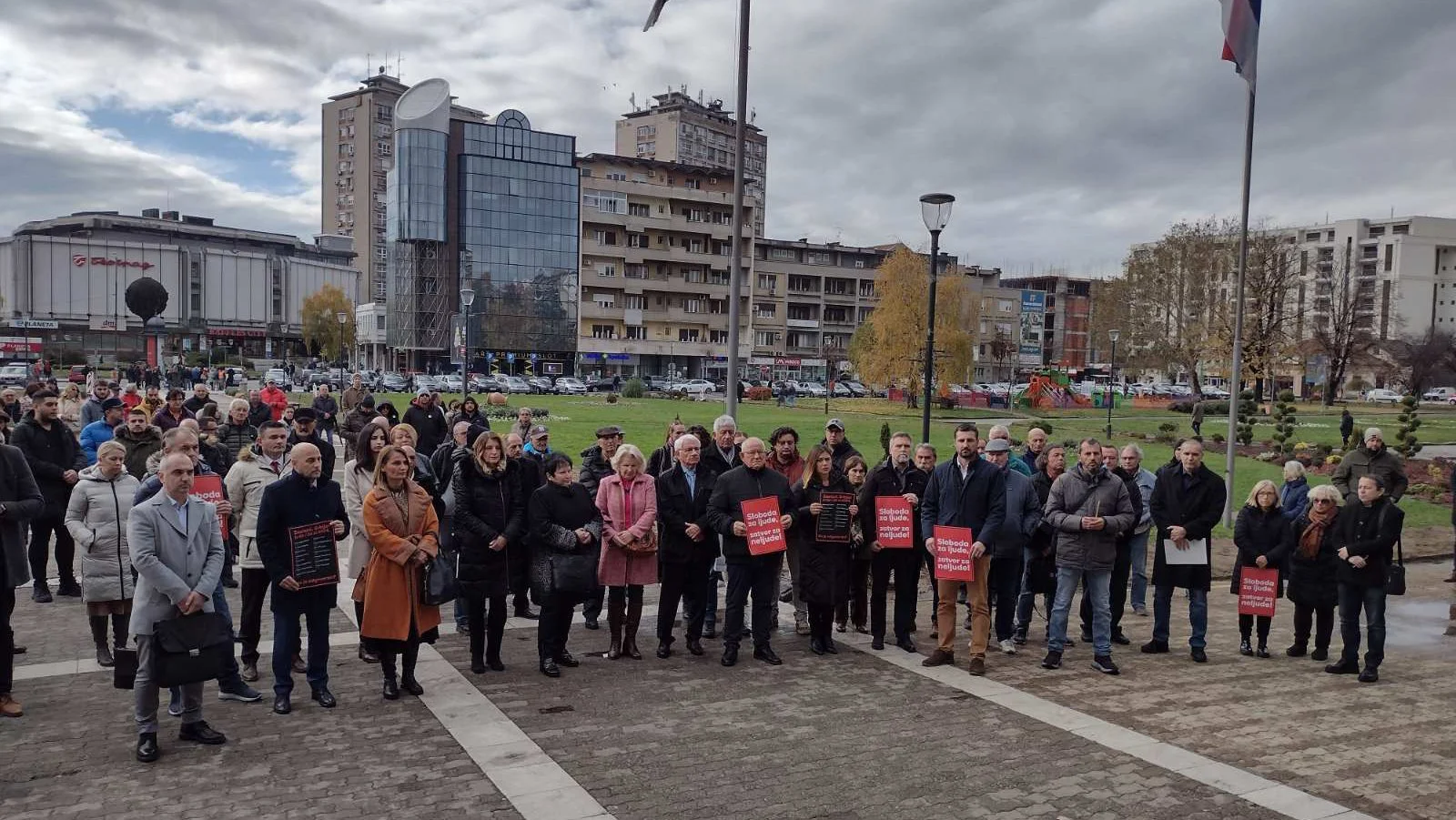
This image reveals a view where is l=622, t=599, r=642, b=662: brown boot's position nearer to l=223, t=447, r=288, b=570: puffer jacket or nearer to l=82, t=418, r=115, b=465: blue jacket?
l=223, t=447, r=288, b=570: puffer jacket

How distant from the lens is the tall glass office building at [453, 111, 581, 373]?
91.6m

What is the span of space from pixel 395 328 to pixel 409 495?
3626 inches

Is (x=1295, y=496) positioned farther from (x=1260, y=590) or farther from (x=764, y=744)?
(x=764, y=744)

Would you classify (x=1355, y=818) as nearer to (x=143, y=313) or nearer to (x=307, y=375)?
(x=143, y=313)

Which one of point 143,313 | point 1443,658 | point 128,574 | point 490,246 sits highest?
point 490,246

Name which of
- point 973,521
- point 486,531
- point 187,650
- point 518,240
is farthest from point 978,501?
point 518,240

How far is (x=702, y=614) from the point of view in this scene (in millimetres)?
8953

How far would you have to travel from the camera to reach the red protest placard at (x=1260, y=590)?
9.09m

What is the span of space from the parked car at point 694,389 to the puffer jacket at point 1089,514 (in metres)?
55.7

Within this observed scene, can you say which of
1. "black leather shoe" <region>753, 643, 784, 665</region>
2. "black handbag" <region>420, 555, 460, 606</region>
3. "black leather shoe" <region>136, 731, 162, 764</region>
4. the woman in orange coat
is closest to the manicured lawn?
"black leather shoe" <region>753, 643, 784, 665</region>

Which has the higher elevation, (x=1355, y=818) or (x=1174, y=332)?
(x=1174, y=332)

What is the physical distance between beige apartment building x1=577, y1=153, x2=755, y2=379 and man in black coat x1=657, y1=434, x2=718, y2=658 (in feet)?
265

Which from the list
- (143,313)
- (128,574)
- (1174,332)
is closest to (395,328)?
(143,313)

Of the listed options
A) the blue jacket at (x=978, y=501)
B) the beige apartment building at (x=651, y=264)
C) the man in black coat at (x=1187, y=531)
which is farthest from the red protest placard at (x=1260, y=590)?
the beige apartment building at (x=651, y=264)
